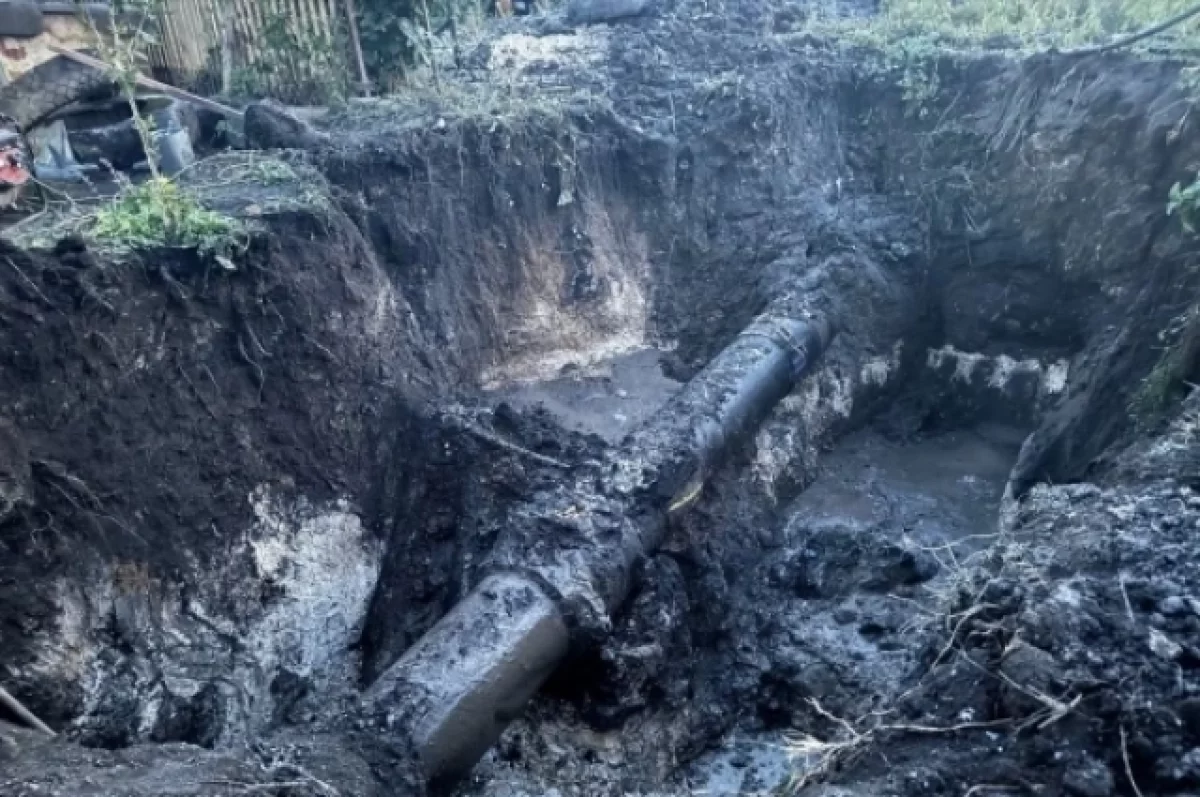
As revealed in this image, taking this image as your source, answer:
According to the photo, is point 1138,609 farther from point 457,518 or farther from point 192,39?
point 192,39

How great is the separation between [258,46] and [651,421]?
518 centimetres

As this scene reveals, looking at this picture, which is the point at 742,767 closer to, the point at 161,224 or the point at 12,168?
the point at 161,224

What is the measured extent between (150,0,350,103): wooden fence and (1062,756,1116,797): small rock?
7047mm

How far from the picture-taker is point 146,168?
5.85m

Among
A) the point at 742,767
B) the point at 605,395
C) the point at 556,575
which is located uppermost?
the point at 556,575

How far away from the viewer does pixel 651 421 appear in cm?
511

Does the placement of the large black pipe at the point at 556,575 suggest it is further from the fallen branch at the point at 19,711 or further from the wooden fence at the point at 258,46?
the wooden fence at the point at 258,46

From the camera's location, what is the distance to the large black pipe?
3.48m

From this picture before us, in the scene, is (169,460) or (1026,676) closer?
(1026,676)

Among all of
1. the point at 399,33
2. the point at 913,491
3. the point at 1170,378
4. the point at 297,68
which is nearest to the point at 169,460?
the point at 297,68

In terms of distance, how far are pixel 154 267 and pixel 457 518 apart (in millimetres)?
2170

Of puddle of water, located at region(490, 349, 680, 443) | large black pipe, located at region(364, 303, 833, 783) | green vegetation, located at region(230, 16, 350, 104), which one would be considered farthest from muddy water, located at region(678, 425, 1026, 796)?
green vegetation, located at region(230, 16, 350, 104)

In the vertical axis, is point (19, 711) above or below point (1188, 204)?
below

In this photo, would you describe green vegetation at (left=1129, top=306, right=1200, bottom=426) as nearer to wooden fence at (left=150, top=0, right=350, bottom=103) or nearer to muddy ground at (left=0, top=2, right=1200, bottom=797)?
muddy ground at (left=0, top=2, right=1200, bottom=797)
